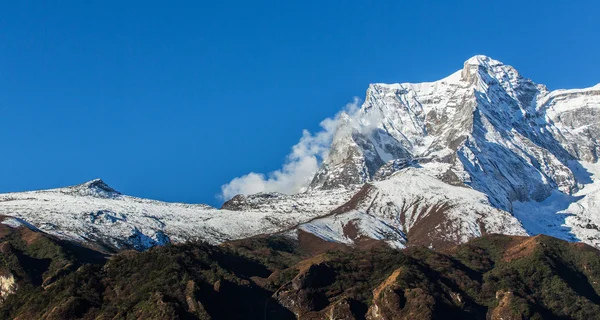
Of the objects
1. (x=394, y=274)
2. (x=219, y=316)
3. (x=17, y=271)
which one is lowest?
(x=219, y=316)

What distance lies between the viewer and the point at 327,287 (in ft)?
410

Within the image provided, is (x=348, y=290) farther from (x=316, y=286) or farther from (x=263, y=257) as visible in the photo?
(x=263, y=257)

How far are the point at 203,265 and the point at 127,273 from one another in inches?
506

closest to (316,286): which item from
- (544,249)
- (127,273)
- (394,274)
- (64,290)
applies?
(394,274)

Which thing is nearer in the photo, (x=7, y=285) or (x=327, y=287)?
(x=327, y=287)

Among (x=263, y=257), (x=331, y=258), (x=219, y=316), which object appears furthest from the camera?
(x=263, y=257)

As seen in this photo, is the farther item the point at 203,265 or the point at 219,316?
the point at 203,265

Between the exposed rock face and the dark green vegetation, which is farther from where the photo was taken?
the exposed rock face

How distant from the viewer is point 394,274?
126 meters

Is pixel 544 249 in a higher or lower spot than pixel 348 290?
A: higher

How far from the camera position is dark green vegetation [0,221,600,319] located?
11188cm

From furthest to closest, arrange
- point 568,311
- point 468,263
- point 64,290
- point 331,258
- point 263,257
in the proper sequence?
1. point 263,257
2. point 468,263
3. point 331,258
4. point 568,311
5. point 64,290

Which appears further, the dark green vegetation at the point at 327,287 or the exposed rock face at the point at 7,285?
the exposed rock face at the point at 7,285

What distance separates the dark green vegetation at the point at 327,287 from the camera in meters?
112
